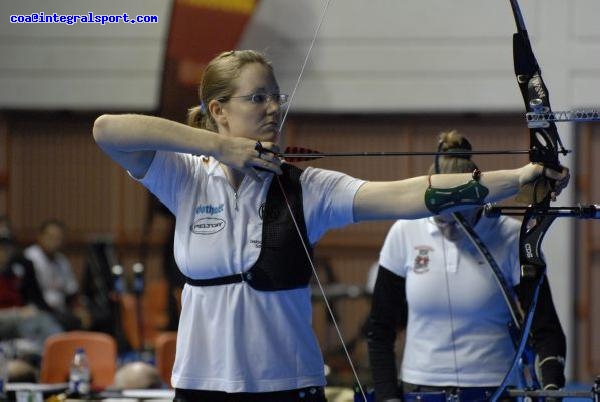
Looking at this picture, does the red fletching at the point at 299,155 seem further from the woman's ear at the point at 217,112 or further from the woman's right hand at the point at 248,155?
the woman's ear at the point at 217,112

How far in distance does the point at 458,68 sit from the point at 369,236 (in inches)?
58.6

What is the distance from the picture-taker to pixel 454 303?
2785mm

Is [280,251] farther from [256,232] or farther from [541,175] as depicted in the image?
[541,175]

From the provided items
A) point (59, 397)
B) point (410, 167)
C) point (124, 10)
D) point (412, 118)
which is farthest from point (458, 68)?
point (59, 397)

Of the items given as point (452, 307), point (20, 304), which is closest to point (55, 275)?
point (20, 304)

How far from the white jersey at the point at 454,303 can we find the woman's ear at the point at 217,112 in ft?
2.85

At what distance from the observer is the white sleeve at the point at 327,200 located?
2.00 metres

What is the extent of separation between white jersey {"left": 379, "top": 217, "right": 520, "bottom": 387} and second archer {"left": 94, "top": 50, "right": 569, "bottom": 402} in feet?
2.64

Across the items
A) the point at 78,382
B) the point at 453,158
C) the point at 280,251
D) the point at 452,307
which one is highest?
the point at 453,158

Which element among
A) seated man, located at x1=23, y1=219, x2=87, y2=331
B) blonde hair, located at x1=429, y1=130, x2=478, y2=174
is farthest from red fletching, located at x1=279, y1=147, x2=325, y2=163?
seated man, located at x1=23, y1=219, x2=87, y2=331

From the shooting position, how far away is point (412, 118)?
8617mm

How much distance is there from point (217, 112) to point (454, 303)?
952mm

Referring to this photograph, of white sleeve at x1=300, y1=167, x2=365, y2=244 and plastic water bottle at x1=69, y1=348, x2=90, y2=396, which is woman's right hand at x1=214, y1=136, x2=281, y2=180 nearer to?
white sleeve at x1=300, y1=167, x2=365, y2=244

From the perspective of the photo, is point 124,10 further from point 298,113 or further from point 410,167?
point 410,167
